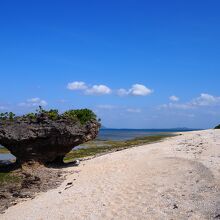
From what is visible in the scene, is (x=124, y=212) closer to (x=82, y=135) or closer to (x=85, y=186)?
(x=85, y=186)

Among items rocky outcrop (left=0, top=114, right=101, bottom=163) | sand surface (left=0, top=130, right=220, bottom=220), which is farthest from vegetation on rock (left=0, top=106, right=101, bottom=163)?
sand surface (left=0, top=130, right=220, bottom=220)

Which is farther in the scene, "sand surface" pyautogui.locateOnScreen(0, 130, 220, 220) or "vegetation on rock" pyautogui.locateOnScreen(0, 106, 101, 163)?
"vegetation on rock" pyautogui.locateOnScreen(0, 106, 101, 163)

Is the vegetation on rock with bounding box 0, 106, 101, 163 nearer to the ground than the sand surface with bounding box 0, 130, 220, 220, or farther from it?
farther from it

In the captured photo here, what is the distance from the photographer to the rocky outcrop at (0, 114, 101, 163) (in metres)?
25.6

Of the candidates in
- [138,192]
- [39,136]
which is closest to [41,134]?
[39,136]

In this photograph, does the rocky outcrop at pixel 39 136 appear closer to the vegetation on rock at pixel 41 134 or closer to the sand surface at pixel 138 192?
the vegetation on rock at pixel 41 134

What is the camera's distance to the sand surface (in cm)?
1448

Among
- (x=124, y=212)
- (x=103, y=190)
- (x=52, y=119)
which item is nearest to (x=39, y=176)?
(x=52, y=119)

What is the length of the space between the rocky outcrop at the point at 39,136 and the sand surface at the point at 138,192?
227 centimetres

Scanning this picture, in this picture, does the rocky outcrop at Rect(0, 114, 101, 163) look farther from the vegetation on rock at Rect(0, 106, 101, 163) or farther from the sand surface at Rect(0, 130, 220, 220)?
the sand surface at Rect(0, 130, 220, 220)

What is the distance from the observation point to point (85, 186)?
19.9m

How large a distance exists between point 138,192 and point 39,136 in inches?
403

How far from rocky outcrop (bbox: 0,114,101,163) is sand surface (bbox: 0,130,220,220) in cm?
227

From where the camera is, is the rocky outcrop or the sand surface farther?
the rocky outcrop
